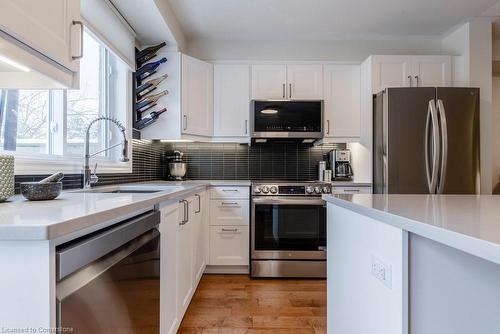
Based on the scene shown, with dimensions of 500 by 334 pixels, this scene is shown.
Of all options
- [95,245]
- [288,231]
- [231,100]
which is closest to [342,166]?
[288,231]

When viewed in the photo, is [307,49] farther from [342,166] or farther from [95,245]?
[95,245]

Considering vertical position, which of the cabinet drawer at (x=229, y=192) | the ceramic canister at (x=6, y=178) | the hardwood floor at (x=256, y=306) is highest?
the ceramic canister at (x=6, y=178)

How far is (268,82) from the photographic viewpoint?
3340 millimetres

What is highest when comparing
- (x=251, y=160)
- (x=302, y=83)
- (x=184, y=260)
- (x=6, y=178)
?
(x=302, y=83)

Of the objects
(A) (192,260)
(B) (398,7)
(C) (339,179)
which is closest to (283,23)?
(B) (398,7)

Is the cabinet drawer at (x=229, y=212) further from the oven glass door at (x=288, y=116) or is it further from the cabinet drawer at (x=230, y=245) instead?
the oven glass door at (x=288, y=116)

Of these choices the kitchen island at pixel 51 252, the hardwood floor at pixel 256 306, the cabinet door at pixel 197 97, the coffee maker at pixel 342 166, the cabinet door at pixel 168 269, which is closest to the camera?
the kitchen island at pixel 51 252

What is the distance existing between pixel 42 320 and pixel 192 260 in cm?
172

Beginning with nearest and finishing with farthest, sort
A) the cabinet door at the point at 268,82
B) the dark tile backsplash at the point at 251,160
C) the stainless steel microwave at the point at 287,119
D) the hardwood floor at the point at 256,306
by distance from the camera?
the hardwood floor at the point at 256,306, the stainless steel microwave at the point at 287,119, the cabinet door at the point at 268,82, the dark tile backsplash at the point at 251,160

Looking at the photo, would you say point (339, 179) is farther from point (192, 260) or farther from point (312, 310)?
point (192, 260)

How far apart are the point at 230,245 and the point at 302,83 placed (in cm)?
182

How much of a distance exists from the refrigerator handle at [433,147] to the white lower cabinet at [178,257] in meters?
1.99

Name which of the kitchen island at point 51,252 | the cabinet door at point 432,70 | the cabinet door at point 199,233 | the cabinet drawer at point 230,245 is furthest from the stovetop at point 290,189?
the kitchen island at point 51,252

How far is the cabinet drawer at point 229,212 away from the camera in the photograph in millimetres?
3045
